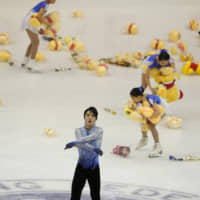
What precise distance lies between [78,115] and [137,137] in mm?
1095

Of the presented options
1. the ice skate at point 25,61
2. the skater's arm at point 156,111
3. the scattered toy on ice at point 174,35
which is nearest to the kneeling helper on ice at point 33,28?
the ice skate at point 25,61

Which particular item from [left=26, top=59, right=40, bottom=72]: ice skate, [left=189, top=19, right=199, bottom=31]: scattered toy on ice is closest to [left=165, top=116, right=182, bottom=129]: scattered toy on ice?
[left=26, top=59, right=40, bottom=72]: ice skate

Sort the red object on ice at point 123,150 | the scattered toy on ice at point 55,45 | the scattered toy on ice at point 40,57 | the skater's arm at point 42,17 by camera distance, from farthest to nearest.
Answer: the scattered toy on ice at point 55,45, the scattered toy on ice at point 40,57, the skater's arm at point 42,17, the red object on ice at point 123,150

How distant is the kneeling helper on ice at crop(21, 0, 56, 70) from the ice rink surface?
7.9 inches

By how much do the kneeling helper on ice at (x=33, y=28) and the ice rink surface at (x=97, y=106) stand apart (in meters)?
0.20

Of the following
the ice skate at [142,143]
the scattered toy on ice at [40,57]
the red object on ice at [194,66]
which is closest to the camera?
the ice skate at [142,143]

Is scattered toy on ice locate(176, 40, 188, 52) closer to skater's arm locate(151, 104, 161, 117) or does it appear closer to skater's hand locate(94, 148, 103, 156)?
skater's arm locate(151, 104, 161, 117)

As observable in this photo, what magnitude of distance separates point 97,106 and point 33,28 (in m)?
2.16

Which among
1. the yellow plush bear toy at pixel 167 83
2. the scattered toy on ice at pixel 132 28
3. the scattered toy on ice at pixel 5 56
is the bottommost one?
the yellow plush bear toy at pixel 167 83

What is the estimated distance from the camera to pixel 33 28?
9.91 metres

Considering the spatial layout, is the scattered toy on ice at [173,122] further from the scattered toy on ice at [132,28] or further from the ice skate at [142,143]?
the scattered toy on ice at [132,28]

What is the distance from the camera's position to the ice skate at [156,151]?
6598 mm

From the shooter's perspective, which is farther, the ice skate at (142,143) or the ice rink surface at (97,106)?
the ice skate at (142,143)

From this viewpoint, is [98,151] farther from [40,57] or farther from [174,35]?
[174,35]
